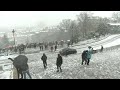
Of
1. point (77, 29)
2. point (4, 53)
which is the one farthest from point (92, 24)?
point (4, 53)

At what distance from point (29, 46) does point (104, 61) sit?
10.8 meters

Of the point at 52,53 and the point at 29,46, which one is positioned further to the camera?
the point at 29,46

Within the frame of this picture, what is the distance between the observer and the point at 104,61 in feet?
59.0

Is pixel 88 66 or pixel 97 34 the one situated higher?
pixel 97 34

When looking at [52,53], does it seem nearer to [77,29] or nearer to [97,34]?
[97,34]
